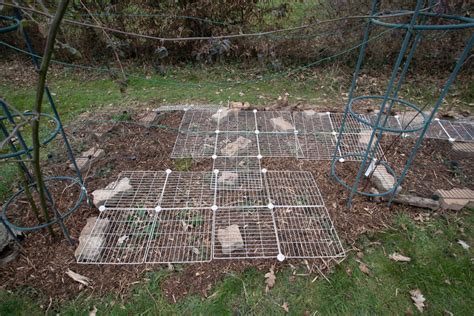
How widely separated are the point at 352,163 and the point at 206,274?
6.58 feet

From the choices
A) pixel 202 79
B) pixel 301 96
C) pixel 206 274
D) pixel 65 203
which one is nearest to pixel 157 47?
pixel 202 79

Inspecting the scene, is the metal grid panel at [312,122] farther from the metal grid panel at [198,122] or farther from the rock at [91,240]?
the rock at [91,240]

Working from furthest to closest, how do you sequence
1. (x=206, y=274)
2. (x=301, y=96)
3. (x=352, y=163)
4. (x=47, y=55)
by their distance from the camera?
(x=301, y=96) → (x=352, y=163) → (x=206, y=274) → (x=47, y=55)

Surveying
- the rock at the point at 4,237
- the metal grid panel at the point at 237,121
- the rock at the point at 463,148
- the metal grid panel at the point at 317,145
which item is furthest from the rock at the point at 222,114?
the rock at the point at 463,148

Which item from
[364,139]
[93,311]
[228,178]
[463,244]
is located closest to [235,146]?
[228,178]

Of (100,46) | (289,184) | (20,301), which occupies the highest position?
(100,46)

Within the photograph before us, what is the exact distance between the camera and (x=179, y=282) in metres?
2.12

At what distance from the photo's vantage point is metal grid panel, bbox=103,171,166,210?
2627 millimetres

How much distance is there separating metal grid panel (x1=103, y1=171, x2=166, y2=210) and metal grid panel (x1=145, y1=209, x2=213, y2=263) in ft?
0.75

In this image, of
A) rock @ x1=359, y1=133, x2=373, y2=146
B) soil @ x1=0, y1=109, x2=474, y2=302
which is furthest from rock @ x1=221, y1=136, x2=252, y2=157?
rock @ x1=359, y1=133, x2=373, y2=146

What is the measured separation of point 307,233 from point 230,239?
0.68 metres

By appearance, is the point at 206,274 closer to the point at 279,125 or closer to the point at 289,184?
the point at 289,184

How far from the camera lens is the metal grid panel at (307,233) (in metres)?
2.29

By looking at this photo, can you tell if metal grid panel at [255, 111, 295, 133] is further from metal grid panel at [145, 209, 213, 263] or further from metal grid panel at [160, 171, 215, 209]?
metal grid panel at [145, 209, 213, 263]
